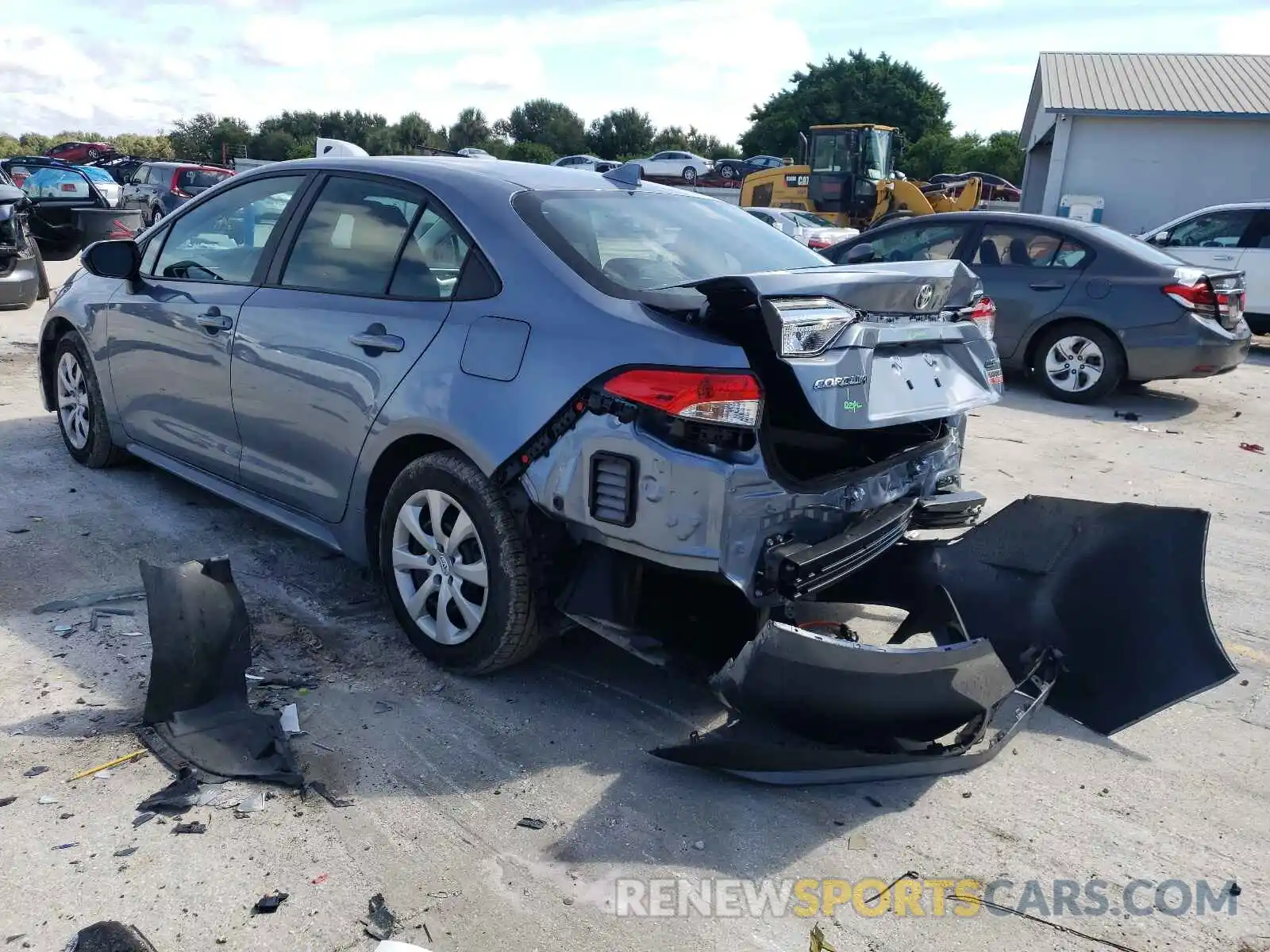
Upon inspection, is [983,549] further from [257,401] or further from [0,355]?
[0,355]

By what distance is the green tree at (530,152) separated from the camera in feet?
200

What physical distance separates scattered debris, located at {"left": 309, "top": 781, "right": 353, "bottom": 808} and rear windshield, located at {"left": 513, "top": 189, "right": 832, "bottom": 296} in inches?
67.1

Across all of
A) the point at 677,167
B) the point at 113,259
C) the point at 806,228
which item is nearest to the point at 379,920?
the point at 113,259

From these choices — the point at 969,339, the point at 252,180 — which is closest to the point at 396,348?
the point at 252,180

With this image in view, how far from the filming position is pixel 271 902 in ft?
8.32

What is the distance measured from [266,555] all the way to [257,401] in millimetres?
835

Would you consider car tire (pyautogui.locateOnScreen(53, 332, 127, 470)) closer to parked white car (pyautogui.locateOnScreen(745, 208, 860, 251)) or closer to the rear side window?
the rear side window

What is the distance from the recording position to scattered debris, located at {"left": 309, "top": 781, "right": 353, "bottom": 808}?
9.70 ft

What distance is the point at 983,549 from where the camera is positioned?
373 centimetres

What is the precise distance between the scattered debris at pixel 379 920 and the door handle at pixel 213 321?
2.67m

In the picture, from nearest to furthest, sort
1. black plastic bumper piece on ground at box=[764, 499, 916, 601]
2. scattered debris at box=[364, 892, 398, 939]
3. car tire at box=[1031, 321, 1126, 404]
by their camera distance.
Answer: scattered debris at box=[364, 892, 398, 939], black plastic bumper piece on ground at box=[764, 499, 916, 601], car tire at box=[1031, 321, 1126, 404]

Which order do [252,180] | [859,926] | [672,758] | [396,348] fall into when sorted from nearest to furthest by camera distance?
[859,926]
[672,758]
[396,348]
[252,180]

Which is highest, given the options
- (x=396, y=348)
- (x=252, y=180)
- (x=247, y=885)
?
(x=252, y=180)

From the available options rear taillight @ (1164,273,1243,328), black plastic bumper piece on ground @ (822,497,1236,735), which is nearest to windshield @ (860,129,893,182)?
rear taillight @ (1164,273,1243,328)
